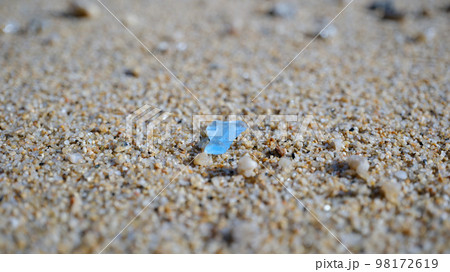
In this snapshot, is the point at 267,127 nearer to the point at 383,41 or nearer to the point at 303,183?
the point at 303,183

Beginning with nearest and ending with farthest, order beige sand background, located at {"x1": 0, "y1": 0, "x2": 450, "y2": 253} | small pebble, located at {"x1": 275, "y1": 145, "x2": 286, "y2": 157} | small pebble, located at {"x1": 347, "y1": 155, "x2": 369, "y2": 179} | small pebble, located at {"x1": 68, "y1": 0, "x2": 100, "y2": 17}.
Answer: beige sand background, located at {"x1": 0, "y1": 0, "x2": 450, "y2": 253} → small pebble, located at {"x1": 347, "y1": 155, "x2": 369, "y2": 179} → small pebble, located at {"x1": 275, "y1": 145, "x2": 286, "y2": 157} → small pebble, located at {"x1": 68, "y1": 0, "x2": 100, "y2": 17}

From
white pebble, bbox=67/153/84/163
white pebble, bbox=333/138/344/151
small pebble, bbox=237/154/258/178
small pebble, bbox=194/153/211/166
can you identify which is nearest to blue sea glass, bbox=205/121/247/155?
small pebble, bbox=194/153/211/166

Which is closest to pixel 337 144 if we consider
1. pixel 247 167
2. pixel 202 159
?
pixel 247 167

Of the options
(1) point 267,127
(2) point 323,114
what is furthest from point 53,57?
(2) point 323,114

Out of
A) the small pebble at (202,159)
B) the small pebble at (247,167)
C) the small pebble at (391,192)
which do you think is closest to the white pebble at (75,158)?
the small pebble at (202,159)

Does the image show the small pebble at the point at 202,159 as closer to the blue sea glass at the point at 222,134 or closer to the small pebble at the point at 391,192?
the blue sea glass at the point at 222,134

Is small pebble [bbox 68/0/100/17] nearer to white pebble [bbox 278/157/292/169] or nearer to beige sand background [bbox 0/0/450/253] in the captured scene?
beige sand background [bbox 0/0/450/253]
